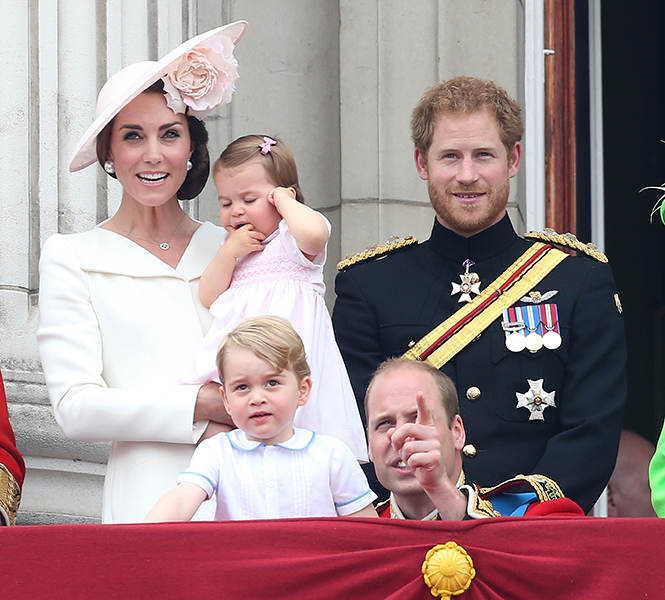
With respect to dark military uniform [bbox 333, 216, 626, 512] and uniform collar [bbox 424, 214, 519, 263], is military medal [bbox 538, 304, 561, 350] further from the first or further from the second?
uniform collar [bbox 424, 214, 519, 263]

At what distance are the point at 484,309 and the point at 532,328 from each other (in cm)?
14

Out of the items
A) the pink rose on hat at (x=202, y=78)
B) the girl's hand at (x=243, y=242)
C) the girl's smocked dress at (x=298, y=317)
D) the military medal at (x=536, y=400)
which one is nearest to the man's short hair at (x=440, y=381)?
the girl's smocked dress at (x=298, y=317)

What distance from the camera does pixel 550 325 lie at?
3117mm

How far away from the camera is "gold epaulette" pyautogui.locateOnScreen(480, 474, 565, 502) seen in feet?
9.09

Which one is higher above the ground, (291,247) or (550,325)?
(291,247)

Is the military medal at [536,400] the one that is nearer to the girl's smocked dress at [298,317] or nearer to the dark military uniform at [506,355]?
the dark military uniform at [506,355]

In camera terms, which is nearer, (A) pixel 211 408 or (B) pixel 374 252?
(A) pixel 211 408

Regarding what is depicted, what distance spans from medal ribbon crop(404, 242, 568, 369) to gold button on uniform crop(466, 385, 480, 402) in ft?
0.30

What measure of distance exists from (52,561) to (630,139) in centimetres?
469

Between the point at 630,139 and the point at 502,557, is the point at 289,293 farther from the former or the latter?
the point at 630,139

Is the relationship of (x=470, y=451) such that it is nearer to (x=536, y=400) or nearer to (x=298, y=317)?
(x=536, y=400)

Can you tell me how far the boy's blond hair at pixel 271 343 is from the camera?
8.78 feet

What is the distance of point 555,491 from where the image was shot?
9.16 ft

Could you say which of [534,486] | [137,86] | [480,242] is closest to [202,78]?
[137,86]
